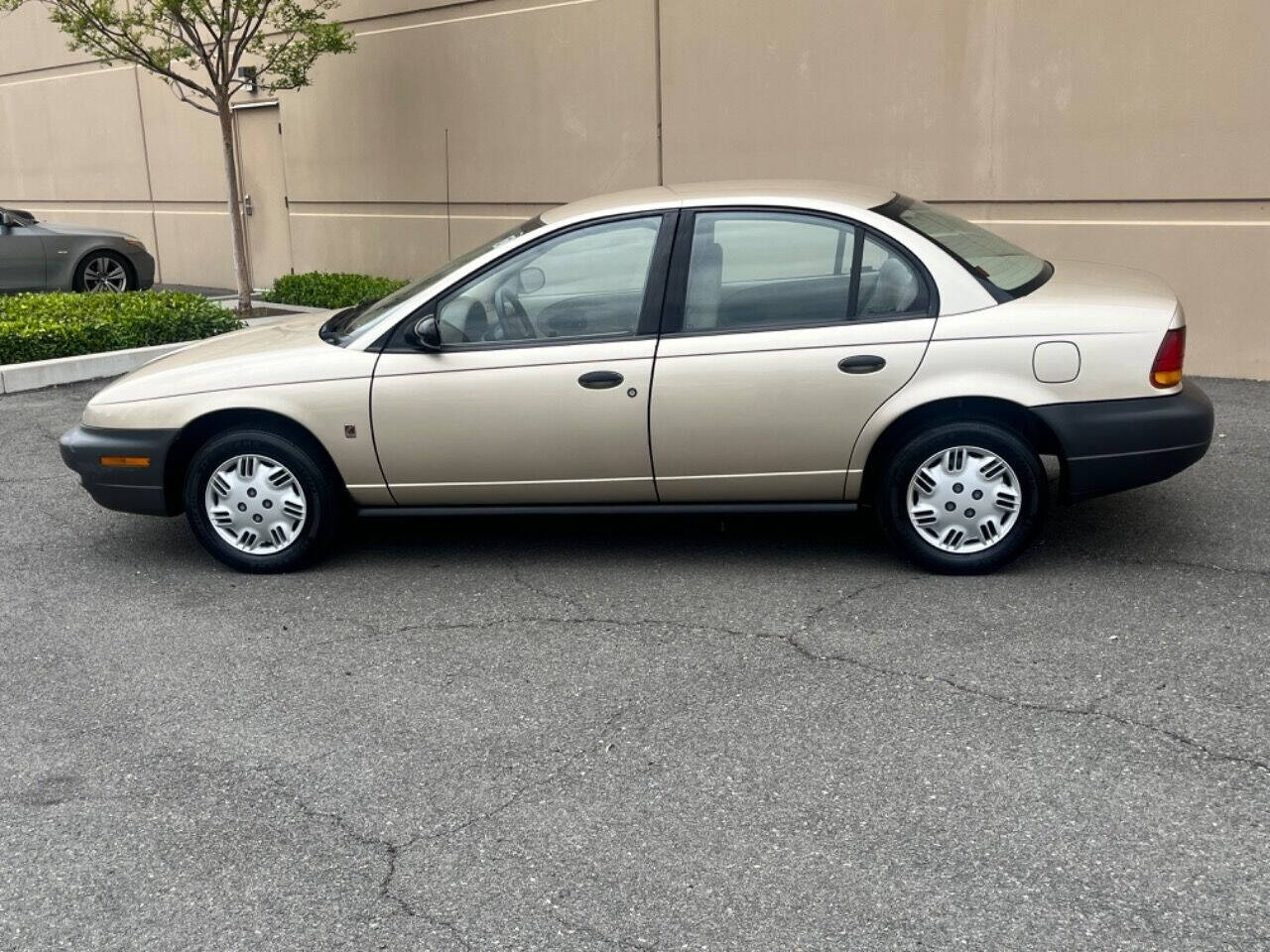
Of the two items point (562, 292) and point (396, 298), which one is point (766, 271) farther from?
point (396, 298)

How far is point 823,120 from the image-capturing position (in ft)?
34.9

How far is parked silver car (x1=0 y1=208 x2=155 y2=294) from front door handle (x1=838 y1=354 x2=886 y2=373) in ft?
39.5

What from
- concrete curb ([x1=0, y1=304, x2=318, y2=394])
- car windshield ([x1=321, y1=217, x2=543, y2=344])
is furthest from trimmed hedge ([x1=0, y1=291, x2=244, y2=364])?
car windshield ([x1=321, y1=217, x2=543, y2=344])

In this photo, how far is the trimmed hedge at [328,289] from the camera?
1328 cm

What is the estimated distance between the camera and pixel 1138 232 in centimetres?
933

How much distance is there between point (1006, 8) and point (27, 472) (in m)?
7.17

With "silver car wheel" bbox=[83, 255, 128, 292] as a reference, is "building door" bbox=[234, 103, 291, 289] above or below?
above

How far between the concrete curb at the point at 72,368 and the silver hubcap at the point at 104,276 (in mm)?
4409

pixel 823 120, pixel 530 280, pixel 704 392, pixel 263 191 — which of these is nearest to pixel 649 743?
pixel 704 392

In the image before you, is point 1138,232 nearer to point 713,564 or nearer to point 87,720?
point 713,564

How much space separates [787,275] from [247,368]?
2.39m

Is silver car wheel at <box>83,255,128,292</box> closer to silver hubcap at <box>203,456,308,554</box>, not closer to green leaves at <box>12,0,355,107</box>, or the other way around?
green leaves at <box>12,0,355,107</box>

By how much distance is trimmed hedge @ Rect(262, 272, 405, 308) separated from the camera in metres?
13.3

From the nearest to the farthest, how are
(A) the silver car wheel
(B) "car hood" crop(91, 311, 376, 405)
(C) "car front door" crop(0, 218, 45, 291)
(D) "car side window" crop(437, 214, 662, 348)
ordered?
1. (D) "car side window" crop(437, 214, 662, 348)
2. (B) "car hood" crop(91, 311, 376, 405)
3. (C) "car front door" crop(0, 218, 45, 291)
4. (A) the silver car wheel
